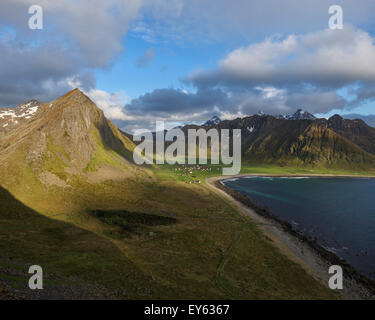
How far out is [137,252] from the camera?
4444cm

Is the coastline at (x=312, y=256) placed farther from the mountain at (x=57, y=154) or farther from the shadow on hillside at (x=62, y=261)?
the mountain at (x=57, y=154)

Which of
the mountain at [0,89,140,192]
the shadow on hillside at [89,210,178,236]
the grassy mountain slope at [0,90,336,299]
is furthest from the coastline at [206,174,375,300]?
the mountain at [0,89,140,192]

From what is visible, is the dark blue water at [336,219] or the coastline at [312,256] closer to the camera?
the coastline at [312,256]


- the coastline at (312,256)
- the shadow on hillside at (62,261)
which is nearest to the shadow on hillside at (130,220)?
the shadow on hillside at (62,261)

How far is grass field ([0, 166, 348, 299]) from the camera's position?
102 ft

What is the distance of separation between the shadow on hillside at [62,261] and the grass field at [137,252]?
0.42ft

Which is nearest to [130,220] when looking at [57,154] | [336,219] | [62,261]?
[62,261]

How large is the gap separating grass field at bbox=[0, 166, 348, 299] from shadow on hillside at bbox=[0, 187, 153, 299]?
128 mm

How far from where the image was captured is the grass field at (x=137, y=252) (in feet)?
102

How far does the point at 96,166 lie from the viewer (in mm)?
124625

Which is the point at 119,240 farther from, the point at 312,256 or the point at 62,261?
the point at 312,256

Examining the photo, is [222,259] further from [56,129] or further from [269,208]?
[56,129]
